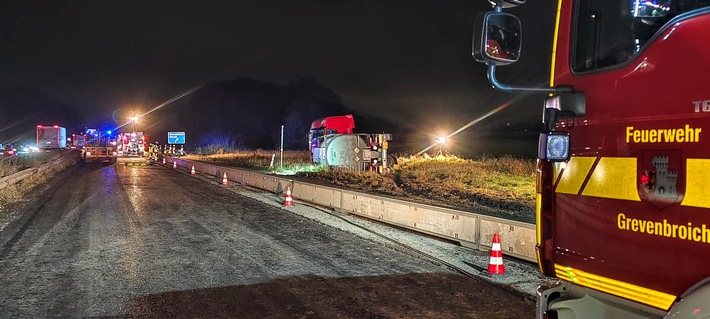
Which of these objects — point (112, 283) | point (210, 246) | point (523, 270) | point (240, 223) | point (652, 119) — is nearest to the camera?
point (652, 119)

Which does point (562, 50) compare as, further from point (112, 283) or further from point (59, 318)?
point (112, 283)

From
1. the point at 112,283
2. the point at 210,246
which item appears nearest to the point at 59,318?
the point at 112,283

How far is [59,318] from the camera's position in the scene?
5059 mm

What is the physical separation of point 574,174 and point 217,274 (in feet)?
16.9

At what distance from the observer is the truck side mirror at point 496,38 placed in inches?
123

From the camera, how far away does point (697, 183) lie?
2365 mm

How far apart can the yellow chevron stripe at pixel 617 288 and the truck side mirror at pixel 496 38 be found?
137 cm

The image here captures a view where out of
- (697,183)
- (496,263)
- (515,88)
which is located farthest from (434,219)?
(697,183)

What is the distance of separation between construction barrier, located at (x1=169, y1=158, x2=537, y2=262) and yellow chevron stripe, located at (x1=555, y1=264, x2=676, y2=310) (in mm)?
4246

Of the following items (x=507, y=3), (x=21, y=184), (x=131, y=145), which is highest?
(x=507, y=3)

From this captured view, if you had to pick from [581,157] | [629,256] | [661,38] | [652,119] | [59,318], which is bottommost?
[59,318]

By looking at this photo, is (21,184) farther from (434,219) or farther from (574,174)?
(574,174)

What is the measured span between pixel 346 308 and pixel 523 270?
9.80 ft

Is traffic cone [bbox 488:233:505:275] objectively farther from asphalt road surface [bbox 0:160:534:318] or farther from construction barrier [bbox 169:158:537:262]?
construction barrier [bbox 169:158:537:262]
